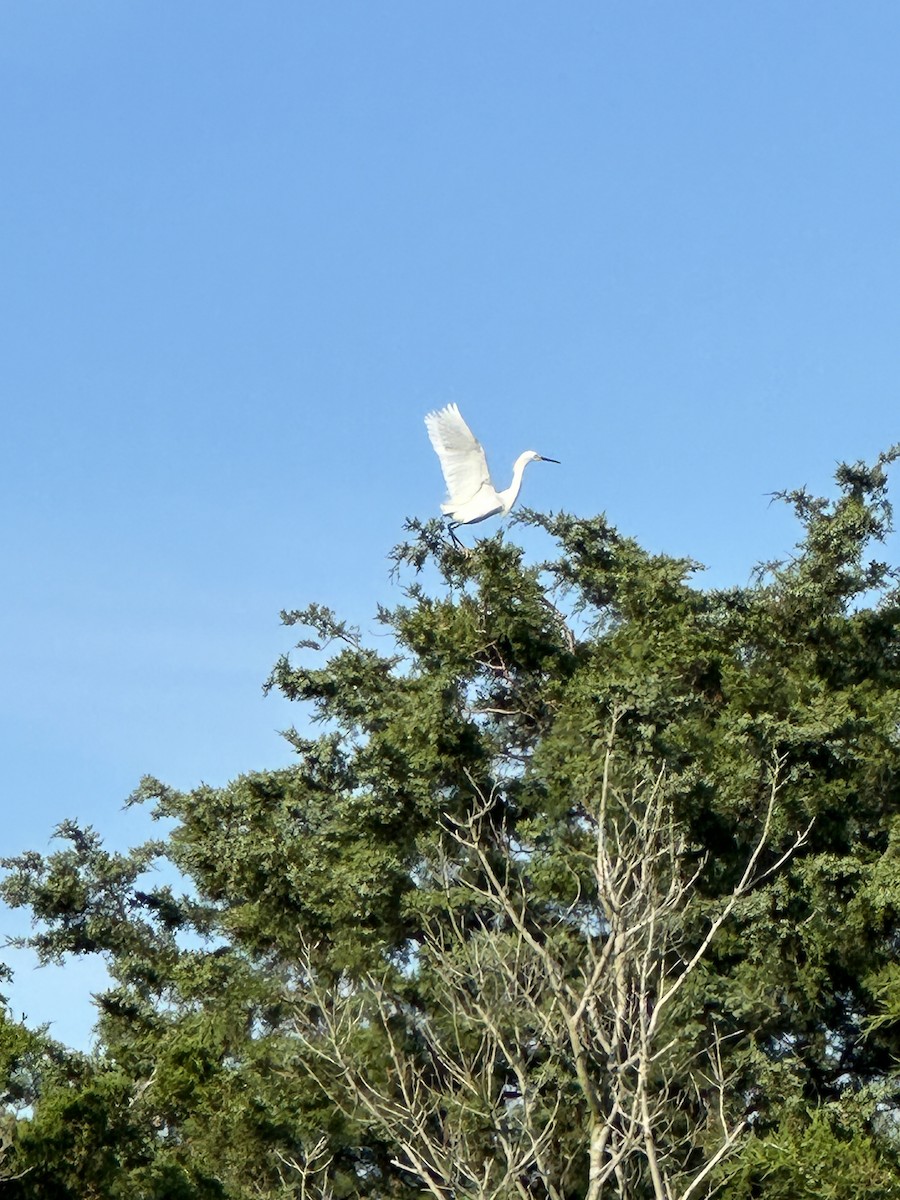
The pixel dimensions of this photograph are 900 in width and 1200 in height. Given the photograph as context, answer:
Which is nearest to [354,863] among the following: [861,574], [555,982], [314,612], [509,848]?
[509,848]

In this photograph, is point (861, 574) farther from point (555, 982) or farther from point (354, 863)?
point (555, 982)

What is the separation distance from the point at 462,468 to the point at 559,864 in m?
3.73

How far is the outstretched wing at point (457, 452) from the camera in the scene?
18016mm

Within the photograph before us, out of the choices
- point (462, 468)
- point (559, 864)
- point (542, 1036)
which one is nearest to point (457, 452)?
point (462, 468)

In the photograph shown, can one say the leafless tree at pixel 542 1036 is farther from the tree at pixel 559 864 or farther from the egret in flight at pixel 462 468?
the egret in flight at pixel 462 468

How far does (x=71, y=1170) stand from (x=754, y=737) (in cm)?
752

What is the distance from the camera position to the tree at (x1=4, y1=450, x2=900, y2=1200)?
17.1 metres

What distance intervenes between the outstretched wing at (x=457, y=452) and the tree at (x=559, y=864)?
119 centimetres

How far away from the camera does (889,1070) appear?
1830 cm

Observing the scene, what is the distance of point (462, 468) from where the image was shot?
59.4 feet

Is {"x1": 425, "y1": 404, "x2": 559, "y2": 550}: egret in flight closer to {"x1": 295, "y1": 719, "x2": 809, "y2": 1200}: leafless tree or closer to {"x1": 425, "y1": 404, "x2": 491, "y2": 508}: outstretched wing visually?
{"x1": 425, "y1": 404, "x2": 491, "y2": 508}: outstretched wing

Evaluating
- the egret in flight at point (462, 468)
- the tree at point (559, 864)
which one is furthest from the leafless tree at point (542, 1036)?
the egret in flight at point (462, 468)

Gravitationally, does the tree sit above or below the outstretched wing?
below

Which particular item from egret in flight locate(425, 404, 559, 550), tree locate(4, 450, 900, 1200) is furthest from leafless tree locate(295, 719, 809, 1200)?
egret in flight locate(425, 404, 559, 550)
